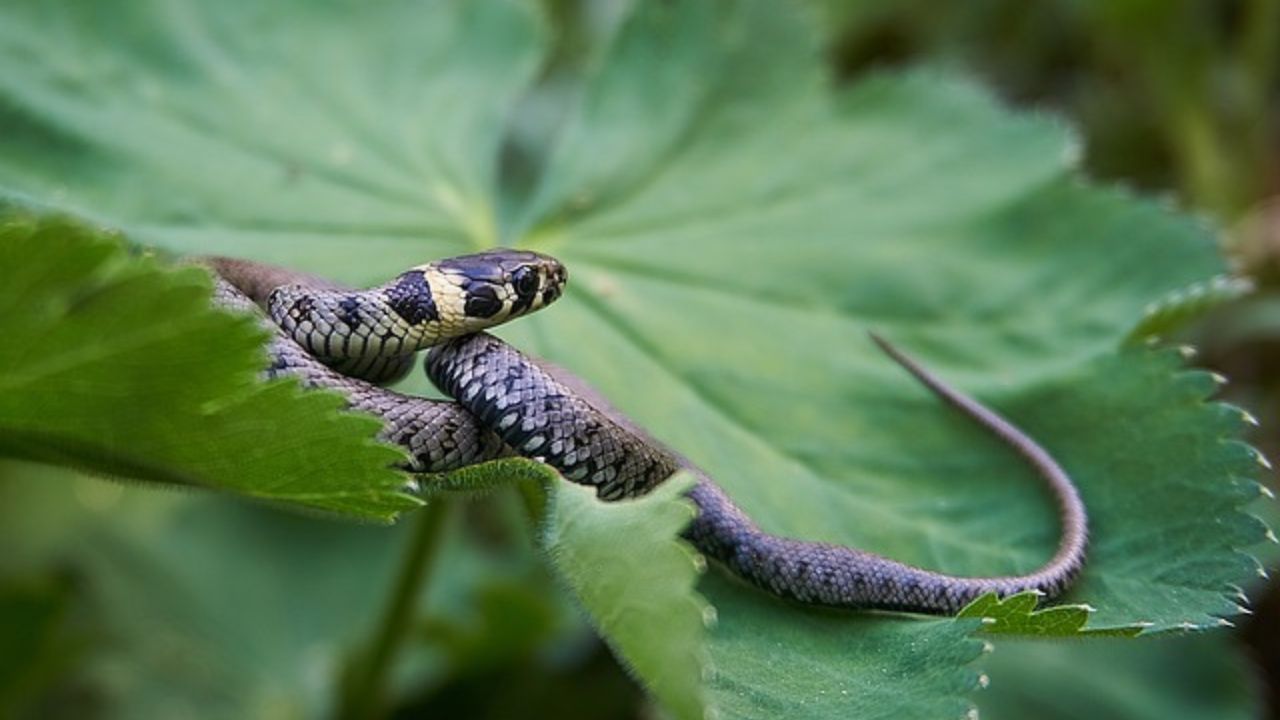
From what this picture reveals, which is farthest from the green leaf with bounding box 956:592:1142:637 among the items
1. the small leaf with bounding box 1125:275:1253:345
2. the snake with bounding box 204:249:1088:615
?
the small leaf with bounding box 1125:275:1253:345

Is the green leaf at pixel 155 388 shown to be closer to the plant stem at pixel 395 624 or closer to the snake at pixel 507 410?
the snake at pixel 507 410

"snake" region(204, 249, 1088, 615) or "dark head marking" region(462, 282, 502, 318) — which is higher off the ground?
"dark head marking" region(462, 282, 502, 318)

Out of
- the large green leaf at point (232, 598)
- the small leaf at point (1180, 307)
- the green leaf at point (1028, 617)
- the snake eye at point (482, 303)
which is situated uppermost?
the small leaf at point (1180, 307)

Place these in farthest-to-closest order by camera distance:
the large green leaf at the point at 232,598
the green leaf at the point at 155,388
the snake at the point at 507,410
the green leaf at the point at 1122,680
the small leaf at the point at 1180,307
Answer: the large green leaf at the point at 232,598, the green leaf at the point at 1122,680, the small leaf at the point at 1180,307, the snake at the point at 507,410, the green leaf at the point at 155,388

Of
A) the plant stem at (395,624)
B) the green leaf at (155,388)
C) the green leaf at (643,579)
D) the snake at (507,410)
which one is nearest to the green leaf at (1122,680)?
the snake at (507,410)

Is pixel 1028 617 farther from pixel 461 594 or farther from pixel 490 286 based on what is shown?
pixel 461 594

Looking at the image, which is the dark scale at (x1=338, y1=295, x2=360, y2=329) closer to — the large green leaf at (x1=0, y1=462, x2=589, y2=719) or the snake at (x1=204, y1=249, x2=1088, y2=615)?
the snake at (x1=204, y1=249, x2=1088, y2=615)

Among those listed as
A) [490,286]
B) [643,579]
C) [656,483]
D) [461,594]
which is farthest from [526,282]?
[461,594]
